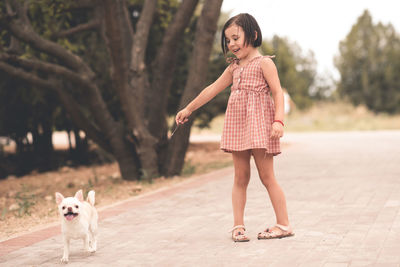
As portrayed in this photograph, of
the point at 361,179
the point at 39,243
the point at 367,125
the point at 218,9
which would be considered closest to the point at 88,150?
the point at 218,9

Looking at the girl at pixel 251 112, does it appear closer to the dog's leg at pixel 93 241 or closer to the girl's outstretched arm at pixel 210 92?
the girl's outstretched arm at pixel 210 92

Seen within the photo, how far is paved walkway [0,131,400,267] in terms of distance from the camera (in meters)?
4.49

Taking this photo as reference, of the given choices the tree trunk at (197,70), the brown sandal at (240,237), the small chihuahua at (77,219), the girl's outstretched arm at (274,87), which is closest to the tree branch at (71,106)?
the tree trunk at (197,70)

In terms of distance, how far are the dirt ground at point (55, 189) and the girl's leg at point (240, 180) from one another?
2498mm

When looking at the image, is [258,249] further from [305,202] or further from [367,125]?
[367,125]

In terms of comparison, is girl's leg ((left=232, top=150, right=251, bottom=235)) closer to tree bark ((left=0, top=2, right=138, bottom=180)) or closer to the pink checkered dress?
the pink checkered dress

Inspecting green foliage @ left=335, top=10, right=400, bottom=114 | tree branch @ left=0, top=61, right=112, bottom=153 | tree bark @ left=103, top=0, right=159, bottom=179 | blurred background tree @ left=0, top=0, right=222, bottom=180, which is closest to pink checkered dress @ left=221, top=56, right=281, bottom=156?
blurred background tree @ left=0, top=0, right=222, bottom=180

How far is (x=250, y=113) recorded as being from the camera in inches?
191

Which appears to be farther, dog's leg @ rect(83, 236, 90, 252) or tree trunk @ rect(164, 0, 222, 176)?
tree trunk @ rect(164, 0, 222, 176)

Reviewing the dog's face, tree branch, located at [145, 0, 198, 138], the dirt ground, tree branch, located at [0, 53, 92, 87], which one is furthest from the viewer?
tree branch, located at [145, 0, 198, 138]

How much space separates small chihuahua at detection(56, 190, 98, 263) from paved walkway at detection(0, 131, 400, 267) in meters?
0.15

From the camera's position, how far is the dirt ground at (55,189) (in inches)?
276

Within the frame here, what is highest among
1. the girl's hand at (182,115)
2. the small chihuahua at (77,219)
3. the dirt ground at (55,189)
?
the girl's hand at (182,115)

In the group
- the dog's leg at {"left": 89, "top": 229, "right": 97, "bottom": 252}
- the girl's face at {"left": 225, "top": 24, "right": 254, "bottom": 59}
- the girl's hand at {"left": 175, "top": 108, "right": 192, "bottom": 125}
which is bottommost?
the dog's leg at {"left": 89, "top": 229, "right": 97, "bottom": 252}
